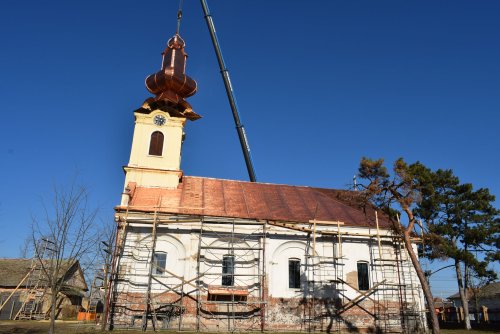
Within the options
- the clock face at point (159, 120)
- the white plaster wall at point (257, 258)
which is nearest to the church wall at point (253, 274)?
the white plaster wall at point (257, 258)

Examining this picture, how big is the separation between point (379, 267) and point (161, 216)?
13.2m

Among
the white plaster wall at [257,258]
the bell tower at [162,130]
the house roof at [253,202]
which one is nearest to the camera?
the white plaster wall at [257,258]

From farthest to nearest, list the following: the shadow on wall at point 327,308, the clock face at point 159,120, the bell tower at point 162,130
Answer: the clock face at point 159,120 → the bell tower at point 162,130 → the shadow on wall at point 327,308

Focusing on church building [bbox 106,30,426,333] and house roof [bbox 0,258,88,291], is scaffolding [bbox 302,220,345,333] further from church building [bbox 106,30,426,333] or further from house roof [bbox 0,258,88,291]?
house roof [bbox 0,258,88,291]

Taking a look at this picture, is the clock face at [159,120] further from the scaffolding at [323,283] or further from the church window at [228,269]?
the scaffolding at [323,283]

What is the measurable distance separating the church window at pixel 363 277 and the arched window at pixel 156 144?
1492 cm

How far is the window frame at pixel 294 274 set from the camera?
2195cm

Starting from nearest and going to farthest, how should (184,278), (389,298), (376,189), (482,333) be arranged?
(376,189)
(184,278)
(389,298)
(482,333)

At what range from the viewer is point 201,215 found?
21.7m

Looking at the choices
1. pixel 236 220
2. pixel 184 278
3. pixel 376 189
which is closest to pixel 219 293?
pixel 184 278

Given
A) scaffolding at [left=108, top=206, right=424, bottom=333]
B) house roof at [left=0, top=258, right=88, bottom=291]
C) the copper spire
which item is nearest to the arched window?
the copper spire

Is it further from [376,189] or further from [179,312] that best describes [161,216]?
[376,189]

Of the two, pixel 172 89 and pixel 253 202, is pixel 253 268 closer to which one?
pixel 253 202

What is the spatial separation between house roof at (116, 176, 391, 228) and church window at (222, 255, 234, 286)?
7.96 feet
